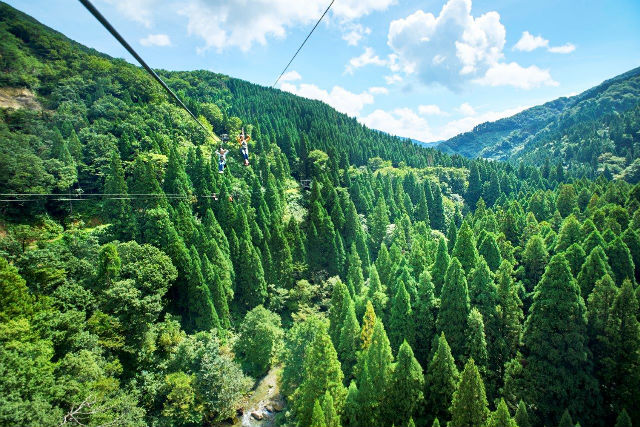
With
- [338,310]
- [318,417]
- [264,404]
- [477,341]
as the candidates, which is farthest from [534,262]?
[264,404]

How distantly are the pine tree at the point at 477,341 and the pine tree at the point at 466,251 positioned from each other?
8559mm

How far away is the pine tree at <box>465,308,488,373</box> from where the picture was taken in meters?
22.0

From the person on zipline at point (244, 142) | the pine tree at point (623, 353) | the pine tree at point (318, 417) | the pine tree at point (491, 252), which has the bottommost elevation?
the pine tree at point (623, 353)

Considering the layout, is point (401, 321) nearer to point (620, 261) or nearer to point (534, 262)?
point (534, 262)

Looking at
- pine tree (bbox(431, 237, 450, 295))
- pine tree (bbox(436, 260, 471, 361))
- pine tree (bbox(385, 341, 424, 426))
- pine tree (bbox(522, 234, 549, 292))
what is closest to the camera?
pine tree (bbox(385, 341, 424, 426))

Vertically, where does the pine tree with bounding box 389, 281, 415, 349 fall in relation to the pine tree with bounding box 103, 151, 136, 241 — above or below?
below

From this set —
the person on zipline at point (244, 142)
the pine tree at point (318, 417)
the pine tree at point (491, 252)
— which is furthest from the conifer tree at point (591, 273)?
the person on zipline at point (244, 142)

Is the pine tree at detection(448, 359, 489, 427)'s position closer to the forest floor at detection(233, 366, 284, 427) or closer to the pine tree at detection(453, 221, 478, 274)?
the pine tree at detection(453, 221, 478, 274)

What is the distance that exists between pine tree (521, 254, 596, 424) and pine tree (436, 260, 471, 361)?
4075mm

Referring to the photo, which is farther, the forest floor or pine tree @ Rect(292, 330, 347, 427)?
Result: the forest floor

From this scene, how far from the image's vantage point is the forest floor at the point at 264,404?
1047 inches

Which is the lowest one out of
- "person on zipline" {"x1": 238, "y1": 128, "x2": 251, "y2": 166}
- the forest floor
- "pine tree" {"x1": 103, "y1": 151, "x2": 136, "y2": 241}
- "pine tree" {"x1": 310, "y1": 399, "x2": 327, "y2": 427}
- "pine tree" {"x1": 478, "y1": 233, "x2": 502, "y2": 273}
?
the forest floor

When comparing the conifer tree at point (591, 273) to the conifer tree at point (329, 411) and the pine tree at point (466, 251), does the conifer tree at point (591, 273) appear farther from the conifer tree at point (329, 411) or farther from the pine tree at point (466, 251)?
the conifer tree at point (329, 411)

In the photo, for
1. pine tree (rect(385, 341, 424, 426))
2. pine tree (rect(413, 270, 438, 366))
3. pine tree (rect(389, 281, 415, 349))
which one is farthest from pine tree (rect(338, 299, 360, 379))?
pine tree (rect(385, 341, 424, 426))
